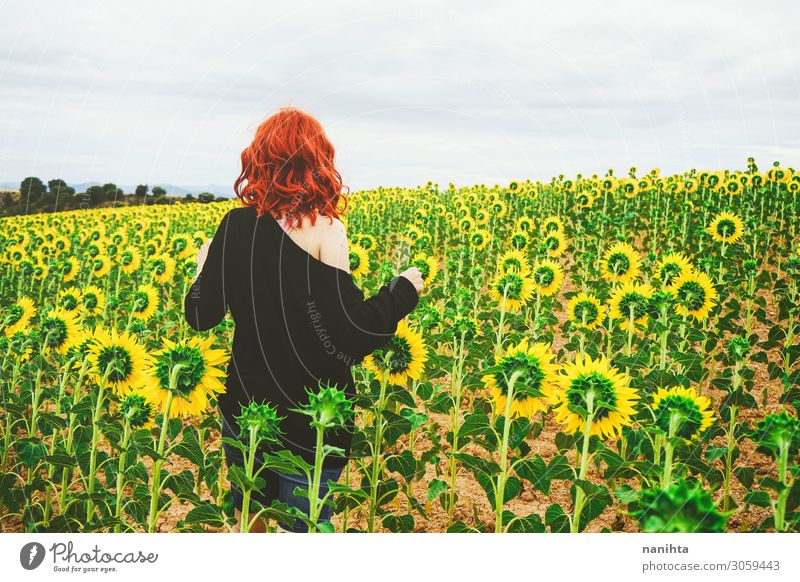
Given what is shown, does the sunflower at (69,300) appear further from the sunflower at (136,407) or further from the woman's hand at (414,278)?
the woman's hand at (414,278)

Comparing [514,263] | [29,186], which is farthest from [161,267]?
[514,263]

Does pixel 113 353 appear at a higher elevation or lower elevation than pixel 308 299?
lower

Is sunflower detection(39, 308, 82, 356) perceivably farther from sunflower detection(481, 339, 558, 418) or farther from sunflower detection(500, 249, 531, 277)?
sunflower detection(500, 249, 531, 277)

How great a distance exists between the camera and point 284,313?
2.27 meters

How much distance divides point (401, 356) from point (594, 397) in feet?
2.93

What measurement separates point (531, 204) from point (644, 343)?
7844 mm

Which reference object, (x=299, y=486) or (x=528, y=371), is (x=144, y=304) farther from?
→ (x=528, y=371)

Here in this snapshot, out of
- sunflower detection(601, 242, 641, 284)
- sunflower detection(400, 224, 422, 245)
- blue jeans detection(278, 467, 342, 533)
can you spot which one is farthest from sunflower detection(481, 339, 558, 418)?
sunflower detection(400, 224, 422, 245)

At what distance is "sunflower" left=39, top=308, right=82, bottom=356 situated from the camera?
11.6ft

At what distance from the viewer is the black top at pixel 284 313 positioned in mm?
2197

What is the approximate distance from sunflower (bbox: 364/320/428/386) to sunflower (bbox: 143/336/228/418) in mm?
706
